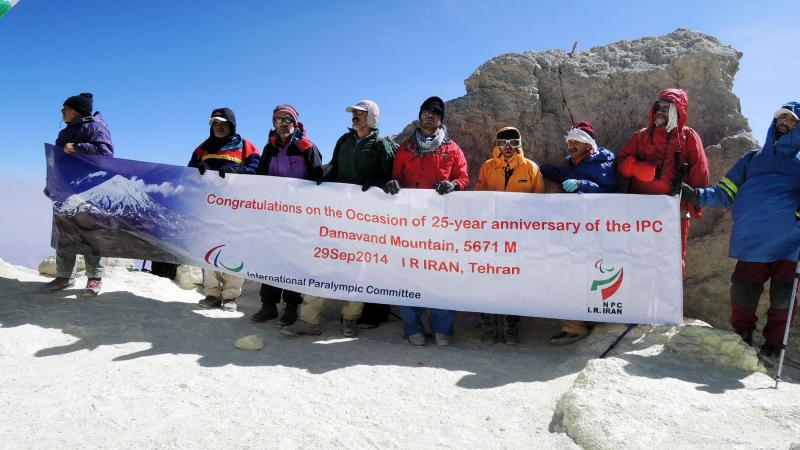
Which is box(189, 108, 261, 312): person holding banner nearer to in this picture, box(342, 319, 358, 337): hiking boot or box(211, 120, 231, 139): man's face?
box(211, 120, 231, 139): man's face

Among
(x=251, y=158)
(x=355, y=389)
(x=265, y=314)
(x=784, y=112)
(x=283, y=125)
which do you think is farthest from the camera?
(x=251, y=158)

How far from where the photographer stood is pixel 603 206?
4.88 meters

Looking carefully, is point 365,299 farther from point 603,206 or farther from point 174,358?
point 603,206

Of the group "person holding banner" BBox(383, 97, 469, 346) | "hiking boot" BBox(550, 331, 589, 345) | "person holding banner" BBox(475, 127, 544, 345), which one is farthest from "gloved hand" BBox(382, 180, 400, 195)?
"hiking boot" BBox(550, 331, 589, 345)

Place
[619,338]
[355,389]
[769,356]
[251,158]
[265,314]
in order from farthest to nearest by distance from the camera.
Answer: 1. [251,158]
2. [265,314]
3. [619,338]
4. [769,356]
5. [355,389]

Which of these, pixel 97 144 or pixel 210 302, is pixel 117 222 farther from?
pixel 210 302

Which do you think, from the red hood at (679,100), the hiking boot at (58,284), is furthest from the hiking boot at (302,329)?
the red hood at (679,100)

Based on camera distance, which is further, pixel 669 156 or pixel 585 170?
pixel 585 170

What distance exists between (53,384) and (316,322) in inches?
99.9

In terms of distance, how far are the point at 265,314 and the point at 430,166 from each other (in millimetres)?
2690

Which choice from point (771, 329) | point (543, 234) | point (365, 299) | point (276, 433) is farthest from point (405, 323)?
point (771, 329)

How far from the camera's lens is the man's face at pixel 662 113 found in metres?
5.01

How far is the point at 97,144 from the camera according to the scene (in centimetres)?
595

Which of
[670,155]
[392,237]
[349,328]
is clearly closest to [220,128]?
[392,237]
